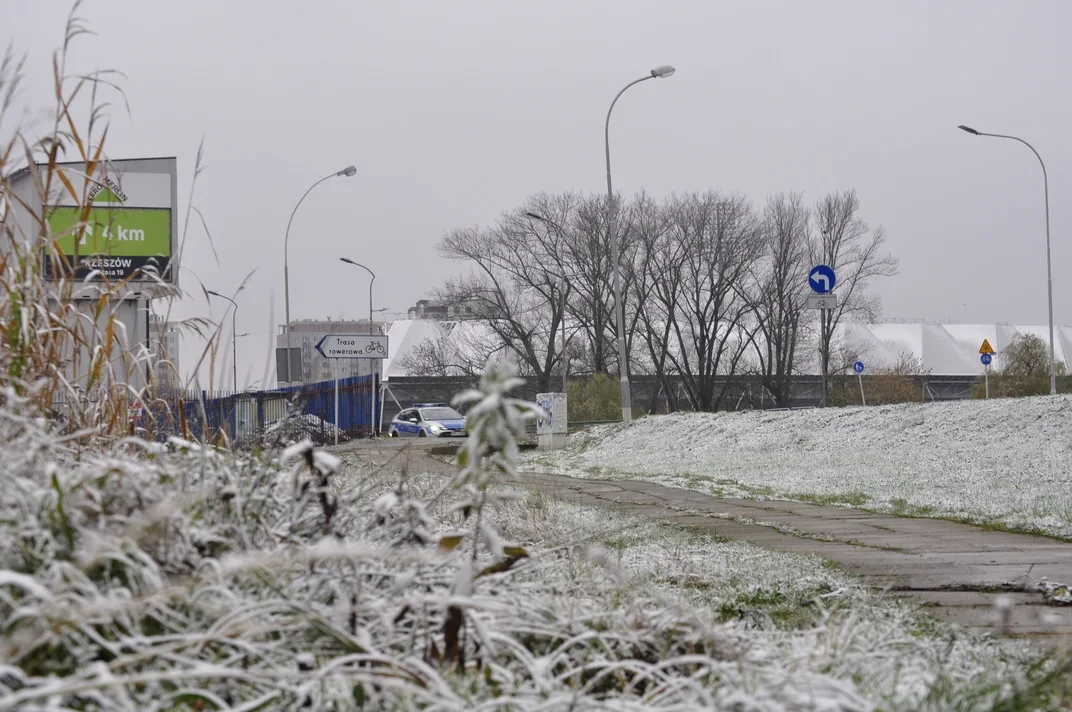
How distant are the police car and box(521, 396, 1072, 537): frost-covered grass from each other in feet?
45.1

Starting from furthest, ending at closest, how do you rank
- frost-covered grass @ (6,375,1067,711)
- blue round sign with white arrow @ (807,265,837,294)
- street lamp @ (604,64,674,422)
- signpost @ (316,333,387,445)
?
signpost @ (316,333,387,445) < street lamp @ (604,64,674,422) < blue round sign with white arrow @ (807,265,837,294) < frost-covered grass @ (6,375,1067,711)

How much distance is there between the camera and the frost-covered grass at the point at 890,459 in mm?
8352

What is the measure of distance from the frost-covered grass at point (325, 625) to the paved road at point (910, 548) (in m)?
0.28

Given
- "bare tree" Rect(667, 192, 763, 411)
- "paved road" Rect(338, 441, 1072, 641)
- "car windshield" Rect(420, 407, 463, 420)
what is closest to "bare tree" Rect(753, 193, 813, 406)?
"bare tree" Rect(667, 192, 763, 411)

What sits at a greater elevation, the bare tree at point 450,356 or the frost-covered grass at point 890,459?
the bare tree at point 450,356

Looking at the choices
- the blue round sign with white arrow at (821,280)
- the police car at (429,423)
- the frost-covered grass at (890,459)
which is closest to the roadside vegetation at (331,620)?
the frost-covered grass at (890,459)

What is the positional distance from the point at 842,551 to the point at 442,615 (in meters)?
3.80

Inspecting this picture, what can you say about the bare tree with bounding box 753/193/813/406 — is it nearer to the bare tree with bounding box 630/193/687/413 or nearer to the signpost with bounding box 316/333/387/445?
the bare tree with bounding box 630/193/687/413

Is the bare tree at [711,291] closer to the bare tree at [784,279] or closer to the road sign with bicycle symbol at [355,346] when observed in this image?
the bare tree at [784,279]

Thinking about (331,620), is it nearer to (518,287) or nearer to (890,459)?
(890,459)

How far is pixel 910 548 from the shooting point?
5.80 m

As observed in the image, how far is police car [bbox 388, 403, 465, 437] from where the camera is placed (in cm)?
3522

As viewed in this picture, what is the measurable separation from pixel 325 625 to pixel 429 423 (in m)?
33.9

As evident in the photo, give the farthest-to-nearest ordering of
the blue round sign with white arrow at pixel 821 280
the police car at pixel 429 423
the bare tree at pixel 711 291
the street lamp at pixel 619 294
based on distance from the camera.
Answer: the bare tree at pixel 711 291 < the police car at pixel 429 423 < the street lamp at pixel 619 294 < the blue round sign with white arrow at pixel 821 280
